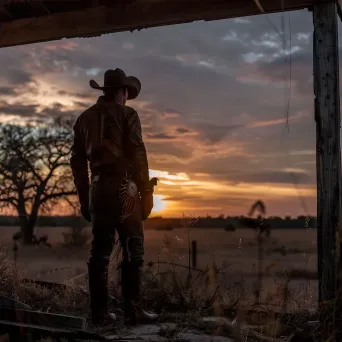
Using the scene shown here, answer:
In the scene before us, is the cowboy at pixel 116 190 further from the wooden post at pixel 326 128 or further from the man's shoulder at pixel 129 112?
the wooden post at pixel 326 128

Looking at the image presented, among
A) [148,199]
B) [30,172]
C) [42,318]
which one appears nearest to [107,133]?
[148,199]

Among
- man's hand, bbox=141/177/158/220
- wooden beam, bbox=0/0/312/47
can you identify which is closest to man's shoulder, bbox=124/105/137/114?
man's hand, bbox=141/177/158/220

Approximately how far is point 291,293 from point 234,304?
2.40 feet

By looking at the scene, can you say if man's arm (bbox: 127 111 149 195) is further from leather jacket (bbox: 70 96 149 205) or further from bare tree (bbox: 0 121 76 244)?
bare tree (bbox: 0 121 76 244)

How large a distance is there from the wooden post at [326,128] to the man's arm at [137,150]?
1.76 metres

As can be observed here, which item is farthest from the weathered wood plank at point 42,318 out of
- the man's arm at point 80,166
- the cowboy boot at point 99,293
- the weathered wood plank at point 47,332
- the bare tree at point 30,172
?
the bare tree at point 30,172

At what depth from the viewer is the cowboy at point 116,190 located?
20.5 ft

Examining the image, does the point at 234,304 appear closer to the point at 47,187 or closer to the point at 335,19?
the point at 335,19

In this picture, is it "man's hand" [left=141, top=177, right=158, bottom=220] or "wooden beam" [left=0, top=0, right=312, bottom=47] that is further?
"wooden beam" [left=0, top=0, right=312, bottom=47]

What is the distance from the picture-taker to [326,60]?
Result: 5887 mm

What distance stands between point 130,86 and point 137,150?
0.76 meters

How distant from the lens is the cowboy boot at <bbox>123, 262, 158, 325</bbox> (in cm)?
629

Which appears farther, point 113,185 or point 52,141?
point 52,141

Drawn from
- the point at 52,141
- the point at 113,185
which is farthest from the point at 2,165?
the point at 113,185
